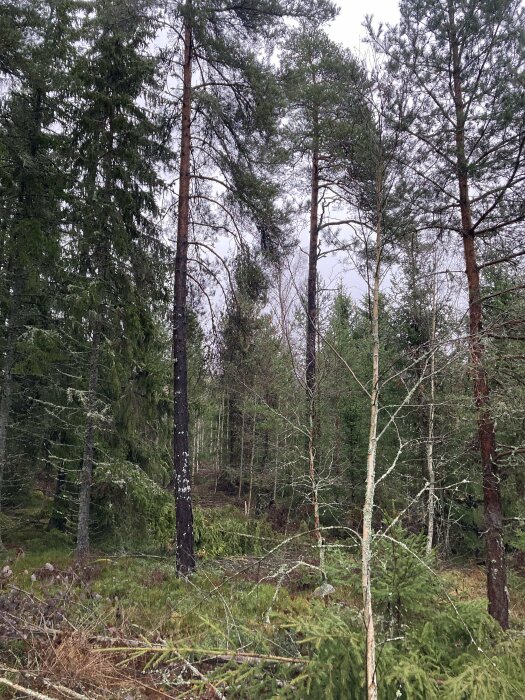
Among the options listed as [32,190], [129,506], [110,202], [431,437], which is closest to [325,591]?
[431,437]

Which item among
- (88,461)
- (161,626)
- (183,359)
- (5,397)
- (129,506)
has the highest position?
(183,359)

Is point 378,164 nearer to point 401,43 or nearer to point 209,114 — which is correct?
point 401,43

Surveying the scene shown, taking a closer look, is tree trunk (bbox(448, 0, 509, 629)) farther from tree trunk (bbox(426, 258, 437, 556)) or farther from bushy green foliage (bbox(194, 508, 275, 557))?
bushy green foliage (bbox(194, 508, 275, 557))

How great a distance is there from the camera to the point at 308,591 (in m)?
8.18

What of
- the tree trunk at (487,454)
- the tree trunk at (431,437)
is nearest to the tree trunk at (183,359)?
the tree trunk at (431,437)

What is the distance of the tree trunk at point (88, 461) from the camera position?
8898 millimetres

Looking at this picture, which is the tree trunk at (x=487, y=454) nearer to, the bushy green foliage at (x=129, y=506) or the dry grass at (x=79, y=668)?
the dry grass at (x=79, y=668)

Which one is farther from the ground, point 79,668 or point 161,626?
point 79,668

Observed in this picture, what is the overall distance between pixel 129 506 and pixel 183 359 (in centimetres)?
383

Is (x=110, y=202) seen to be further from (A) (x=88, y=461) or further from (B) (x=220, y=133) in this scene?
(A) (x=88, y=461)

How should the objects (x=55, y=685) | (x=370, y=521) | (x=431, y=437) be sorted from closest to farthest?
(x=370, y=521)
(x=55, y=685)
(x=431, y=437)

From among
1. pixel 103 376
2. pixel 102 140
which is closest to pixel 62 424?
pixel 103 376

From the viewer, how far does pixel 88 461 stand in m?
9.02

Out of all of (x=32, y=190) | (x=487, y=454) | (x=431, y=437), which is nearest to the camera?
(x=431, y=437)
